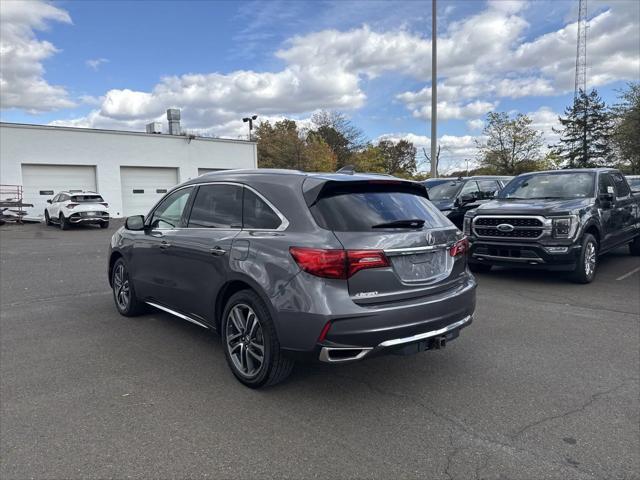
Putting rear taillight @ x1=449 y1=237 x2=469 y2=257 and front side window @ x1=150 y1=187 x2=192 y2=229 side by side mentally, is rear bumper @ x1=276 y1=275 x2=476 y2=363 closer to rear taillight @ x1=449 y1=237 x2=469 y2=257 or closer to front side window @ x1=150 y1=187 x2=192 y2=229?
rear taillight @ x1=449 y1=237 x2=469 y2=257

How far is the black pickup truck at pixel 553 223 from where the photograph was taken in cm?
748

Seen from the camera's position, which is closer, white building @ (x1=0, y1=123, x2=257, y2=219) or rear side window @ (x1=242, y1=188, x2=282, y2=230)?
rear side window @ (x1=242, y1=188, x2=282, y2=230)

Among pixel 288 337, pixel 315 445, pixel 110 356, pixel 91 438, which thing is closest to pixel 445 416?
pixel 315 445

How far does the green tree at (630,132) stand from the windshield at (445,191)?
33.5 meters

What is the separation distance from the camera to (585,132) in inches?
2254

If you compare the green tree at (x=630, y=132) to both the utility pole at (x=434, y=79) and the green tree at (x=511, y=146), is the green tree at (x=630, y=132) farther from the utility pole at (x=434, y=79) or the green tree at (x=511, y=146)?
the utility pole at (x=434, y=79)

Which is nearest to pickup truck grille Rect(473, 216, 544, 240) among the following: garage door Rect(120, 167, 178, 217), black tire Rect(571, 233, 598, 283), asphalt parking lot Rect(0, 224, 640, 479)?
black tire Rect(571, 233, 598, 283)

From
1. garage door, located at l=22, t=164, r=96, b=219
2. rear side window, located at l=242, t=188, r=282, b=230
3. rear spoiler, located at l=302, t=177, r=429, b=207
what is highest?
garage door, located at l=22, t=164, r=96, b=219

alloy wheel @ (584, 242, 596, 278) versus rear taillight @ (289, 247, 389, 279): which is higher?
rear taillight @ (289, 247, 389, 279)

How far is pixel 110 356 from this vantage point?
463 centimetres

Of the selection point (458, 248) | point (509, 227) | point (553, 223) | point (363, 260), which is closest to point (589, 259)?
point (553, 223)

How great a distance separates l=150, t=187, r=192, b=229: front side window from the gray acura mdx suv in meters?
0.36

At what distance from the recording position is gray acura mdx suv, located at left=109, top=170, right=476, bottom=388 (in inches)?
129

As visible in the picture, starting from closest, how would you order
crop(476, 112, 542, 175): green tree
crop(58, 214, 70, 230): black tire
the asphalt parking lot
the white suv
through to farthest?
1. the asphalt parking lot
2. the white suv
3. crop(58, 214, 70, 230): black tire
4. crop(476, 112, 542, 175): green tree
